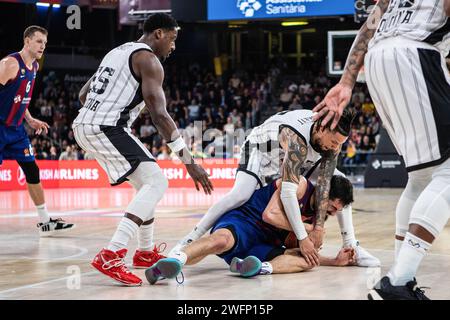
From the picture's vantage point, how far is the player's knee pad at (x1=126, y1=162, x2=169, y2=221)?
528 cm

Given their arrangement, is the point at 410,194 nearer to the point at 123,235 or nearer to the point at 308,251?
the point at 308,251

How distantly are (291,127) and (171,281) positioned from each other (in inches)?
56.0

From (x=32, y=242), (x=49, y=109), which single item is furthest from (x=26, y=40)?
(x=49, y=109)

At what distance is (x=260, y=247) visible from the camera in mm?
5688

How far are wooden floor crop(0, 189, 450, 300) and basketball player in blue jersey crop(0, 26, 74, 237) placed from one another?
38 centimetres

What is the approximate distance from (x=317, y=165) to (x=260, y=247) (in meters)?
0.79

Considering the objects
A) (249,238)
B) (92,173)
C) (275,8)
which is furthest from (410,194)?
(92,173)

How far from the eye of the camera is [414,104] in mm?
3959

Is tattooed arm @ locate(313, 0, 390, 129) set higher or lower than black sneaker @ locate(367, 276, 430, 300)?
higher

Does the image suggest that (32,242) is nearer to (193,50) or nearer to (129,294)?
(129,294)

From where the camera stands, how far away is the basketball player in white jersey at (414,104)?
3.86 meters

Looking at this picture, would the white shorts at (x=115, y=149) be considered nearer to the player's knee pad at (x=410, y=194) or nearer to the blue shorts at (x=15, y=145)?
the player's knee pad at (x=410, y=194)

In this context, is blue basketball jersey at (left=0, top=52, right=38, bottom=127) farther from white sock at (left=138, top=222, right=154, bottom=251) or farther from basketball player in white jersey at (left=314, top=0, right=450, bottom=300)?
basketball player in white jersey at (left=314, top=0, right=450, bottom=300)

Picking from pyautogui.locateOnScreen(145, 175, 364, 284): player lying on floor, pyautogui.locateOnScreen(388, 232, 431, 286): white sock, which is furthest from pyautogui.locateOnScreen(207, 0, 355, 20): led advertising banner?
pyautogui.locateOnScreen(388, 232, 431, 286): white sock
